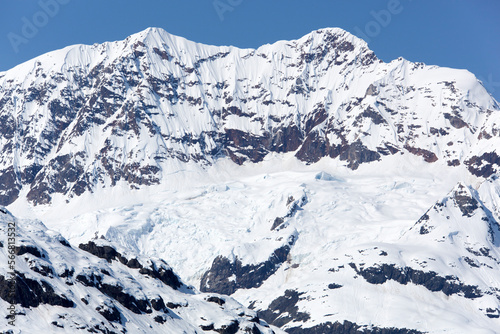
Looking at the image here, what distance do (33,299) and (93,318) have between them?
42.6 ft

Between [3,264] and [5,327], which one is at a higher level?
[3,264]

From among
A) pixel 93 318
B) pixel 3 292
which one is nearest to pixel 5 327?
pixel 3 292

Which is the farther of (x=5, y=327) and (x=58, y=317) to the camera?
(x=58, y=317)

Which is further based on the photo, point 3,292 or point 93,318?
point 93,318

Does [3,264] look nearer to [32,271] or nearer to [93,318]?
[32,271]

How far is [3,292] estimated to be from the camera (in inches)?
7234

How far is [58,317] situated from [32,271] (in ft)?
47.4

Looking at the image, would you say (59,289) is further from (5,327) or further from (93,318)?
(5,327)

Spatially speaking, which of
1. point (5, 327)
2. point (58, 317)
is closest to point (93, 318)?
point (58, 317)

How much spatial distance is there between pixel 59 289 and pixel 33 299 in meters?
9.40

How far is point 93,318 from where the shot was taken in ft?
646

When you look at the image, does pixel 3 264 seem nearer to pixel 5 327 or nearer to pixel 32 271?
pixel 32 271

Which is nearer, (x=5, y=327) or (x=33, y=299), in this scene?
(x=5, y=327)

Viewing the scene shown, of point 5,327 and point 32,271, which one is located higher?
point 32,271
